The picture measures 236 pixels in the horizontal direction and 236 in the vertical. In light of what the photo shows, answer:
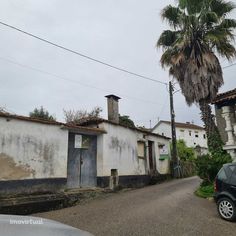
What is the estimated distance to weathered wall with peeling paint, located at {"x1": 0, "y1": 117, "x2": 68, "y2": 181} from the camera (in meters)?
9.36

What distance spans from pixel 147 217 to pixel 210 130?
256 inches

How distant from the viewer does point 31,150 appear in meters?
10.1

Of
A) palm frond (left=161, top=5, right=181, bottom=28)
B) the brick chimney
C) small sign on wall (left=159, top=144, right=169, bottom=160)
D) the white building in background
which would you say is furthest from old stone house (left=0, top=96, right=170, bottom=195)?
the white building in background

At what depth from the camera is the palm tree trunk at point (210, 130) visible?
1244cm

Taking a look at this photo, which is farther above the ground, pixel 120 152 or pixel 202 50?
pixel 202 50

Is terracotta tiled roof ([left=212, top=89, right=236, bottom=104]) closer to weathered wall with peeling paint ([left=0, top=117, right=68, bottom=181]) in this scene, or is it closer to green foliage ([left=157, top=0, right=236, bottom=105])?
green foliage ([left=157, top=0, right=236, bottom=105])

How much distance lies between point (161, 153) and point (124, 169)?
5.11m

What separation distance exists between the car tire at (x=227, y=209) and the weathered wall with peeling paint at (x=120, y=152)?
21.7 feet

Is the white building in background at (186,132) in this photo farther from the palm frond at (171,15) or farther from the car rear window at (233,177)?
the car rear window at (233,177)

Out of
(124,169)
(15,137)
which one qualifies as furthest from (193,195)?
(15,137)

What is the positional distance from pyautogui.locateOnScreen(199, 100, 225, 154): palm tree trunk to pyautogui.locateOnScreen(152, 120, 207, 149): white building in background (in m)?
34.8

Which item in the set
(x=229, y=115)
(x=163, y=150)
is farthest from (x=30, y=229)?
(x=163, y=150)

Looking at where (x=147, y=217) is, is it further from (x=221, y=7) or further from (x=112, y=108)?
(x=221, y=7)

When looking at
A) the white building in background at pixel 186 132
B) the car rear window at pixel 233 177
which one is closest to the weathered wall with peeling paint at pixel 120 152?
the car rear window at pixel 233 177
